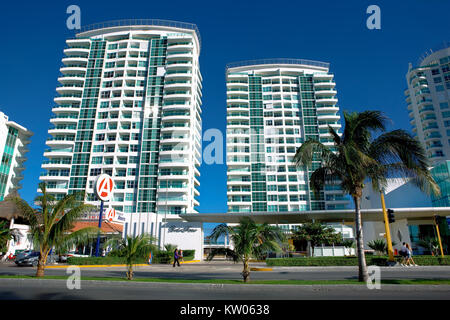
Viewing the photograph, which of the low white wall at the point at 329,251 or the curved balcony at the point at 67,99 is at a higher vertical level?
the curved balcony at the point at 67,99

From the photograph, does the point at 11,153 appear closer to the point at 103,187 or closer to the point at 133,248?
the point at 103,187

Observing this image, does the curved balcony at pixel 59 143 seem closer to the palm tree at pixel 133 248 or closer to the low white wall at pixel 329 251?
the low white wall at pixel 329 251

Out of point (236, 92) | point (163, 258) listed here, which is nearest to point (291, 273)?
point (163, 258)

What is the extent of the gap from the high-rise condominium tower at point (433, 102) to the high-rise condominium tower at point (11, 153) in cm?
10188

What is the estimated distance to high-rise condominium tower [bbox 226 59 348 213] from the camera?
6719 centimetres

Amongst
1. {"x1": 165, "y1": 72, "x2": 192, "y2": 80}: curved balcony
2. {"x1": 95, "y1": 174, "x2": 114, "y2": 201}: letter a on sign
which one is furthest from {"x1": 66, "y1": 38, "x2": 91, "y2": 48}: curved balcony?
{"x1": 95, "y1": 174, "x2": 114, "y2": 201}: letter a on sign

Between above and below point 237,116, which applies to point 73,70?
above

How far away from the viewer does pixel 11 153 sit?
6344 centimetres

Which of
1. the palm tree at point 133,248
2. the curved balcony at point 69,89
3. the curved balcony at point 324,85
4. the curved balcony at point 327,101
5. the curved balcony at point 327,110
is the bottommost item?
the palm tree at point 133,248

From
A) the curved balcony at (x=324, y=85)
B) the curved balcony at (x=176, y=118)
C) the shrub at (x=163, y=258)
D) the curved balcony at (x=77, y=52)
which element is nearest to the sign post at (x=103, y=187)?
the shrub at (x=163, y=258)

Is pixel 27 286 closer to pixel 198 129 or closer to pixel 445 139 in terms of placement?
pixel 198 129

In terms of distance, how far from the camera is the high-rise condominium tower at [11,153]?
2376 inches

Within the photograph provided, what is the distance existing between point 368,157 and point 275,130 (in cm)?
6198
